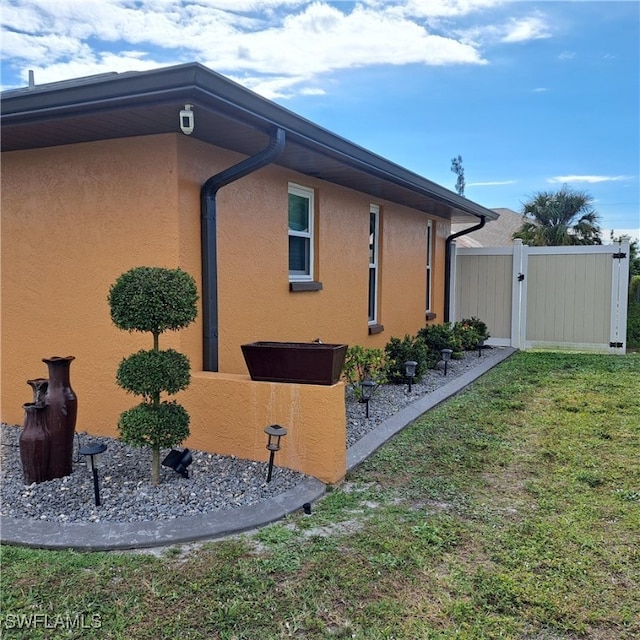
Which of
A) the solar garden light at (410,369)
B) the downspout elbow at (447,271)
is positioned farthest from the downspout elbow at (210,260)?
the downspout elbow at (447,271)

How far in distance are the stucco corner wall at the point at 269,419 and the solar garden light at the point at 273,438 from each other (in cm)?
10

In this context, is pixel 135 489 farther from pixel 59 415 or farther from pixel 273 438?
pixel 273 438

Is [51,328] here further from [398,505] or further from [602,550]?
[602,550]

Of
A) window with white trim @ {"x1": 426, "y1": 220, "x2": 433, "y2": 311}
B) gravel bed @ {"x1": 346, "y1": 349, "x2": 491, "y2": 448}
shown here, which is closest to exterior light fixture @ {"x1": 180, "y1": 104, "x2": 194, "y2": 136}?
gravel bed @ {"x1": 346, "y1": 349, "x2": 491, "y2": 448}

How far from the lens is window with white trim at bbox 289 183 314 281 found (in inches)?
237

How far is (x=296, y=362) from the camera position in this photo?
13.0 feet

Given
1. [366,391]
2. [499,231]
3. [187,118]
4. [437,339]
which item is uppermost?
[499,231]

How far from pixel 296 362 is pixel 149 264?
1.49 meters

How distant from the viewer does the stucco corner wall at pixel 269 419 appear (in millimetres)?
3771

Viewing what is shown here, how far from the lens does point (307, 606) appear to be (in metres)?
2.37

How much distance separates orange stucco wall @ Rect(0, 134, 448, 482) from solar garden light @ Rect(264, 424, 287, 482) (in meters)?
0.12

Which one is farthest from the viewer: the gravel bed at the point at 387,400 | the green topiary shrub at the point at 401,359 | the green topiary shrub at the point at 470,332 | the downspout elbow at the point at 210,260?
the green topiary shrub at the point at 470,332

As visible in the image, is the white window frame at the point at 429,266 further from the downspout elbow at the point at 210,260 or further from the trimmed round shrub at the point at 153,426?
the trimmed round shrub at the point at 153,426

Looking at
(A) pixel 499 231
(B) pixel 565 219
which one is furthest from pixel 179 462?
(A) pixel 499 231
